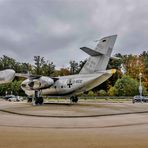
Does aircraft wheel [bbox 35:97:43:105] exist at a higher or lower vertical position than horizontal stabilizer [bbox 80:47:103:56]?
lower

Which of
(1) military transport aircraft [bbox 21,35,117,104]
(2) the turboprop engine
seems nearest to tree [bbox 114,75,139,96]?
(1) military transport aircraft [bbox 21,35,117,104]

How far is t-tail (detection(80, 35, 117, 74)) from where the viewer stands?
1533 inches

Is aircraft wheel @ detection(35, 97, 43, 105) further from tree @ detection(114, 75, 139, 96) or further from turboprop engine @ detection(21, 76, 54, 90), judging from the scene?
tree @ detection(114, 75, 139, 96)

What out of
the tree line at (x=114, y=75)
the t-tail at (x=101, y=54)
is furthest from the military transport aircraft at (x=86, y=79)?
the tree line at (x=114, y=75)

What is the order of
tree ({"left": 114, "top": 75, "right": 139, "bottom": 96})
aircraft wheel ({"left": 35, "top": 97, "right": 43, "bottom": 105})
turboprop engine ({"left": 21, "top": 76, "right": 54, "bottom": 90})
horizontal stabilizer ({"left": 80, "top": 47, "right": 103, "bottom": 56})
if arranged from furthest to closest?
tree ({"left": 114, "top": 75, "right": 139, "bottom": 96}) → turboprop engine ({"left": 21, "top": 76, "right": 54, "bottom": 90}) → aircraft wheel ({"left": 35, "top": 97, "right": 43, "bottom": 105}) → horizontal stabilizer ({"left": 80, "top": 47, "right": 103, "bottom": 56})

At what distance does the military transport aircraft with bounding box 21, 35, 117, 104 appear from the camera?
38.6 meters

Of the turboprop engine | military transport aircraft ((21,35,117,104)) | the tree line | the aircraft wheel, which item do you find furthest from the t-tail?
the tree line

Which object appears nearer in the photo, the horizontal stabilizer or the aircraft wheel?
the horizontal stabilizer

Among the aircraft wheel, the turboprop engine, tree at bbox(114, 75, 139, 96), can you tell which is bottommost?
the aircraft wheel

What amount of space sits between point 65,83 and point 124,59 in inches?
3448

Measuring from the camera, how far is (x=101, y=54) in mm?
39469

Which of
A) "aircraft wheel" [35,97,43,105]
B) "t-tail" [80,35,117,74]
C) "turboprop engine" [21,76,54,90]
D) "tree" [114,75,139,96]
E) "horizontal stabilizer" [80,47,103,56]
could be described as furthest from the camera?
"tree" [114,75,139,96]

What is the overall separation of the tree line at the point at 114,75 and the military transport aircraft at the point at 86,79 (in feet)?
156

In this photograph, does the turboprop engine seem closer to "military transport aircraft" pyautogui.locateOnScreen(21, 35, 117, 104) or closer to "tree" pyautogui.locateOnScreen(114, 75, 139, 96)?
"military transport aircraft" pyautogui.locateOnScreen(21, 35, 117, 104)
